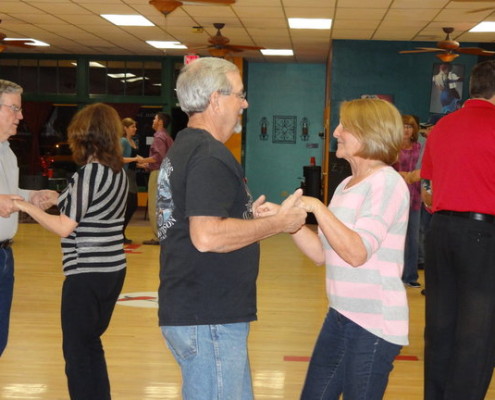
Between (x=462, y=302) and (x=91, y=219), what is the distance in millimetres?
1605

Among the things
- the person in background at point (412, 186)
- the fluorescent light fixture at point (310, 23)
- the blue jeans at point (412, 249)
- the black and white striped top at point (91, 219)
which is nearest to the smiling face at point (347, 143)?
the black and white striped top at point (91, 219)

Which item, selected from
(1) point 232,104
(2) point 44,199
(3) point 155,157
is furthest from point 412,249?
(1) point 232,104

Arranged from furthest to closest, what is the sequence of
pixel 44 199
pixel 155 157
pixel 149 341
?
1. pixel 155 157
2. pixel 149 341
3. pixel 44 199

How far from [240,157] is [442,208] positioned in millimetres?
12811

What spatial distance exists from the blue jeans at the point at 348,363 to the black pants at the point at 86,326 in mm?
1038

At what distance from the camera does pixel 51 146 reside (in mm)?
16312

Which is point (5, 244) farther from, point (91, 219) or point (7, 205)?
point (91, 219)

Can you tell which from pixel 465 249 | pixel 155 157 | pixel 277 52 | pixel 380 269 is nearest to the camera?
pixel 380 269

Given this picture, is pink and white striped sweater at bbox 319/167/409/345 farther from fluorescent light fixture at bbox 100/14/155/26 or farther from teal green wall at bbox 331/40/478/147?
teal green wall at bbox 331/40/478/147

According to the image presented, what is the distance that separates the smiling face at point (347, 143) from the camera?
2.40 metres

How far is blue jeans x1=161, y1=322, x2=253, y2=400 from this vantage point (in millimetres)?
2078

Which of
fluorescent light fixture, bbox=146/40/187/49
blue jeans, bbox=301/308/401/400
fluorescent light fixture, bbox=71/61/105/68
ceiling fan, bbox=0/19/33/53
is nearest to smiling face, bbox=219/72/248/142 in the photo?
blue jeans, bbox=301/308/401/400

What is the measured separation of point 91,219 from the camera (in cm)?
310

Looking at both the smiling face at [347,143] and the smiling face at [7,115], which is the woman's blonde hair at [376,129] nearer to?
the smiling face at [347,143]
